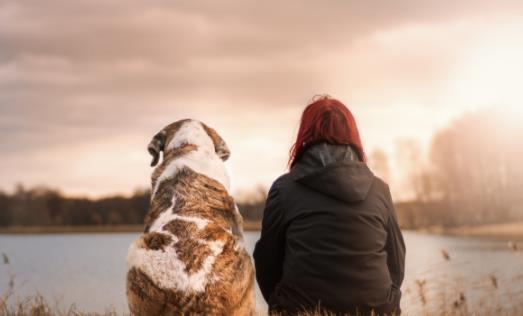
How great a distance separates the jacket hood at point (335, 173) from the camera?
17.7 ft

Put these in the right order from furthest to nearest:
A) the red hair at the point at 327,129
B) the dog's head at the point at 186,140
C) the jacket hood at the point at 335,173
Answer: the dog's head at the point at 186,140 → the red hair at the point at 327,129 → the jacket hood at the point at 335,173

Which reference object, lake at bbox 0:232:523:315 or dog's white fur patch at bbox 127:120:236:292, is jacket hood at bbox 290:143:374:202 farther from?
lake at bbox 0:232:523:315

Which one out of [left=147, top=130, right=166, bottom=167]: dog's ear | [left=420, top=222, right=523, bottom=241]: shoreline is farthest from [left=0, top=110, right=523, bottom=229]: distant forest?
[left=147, top=130, right=166, bottom=167]: dog's ear

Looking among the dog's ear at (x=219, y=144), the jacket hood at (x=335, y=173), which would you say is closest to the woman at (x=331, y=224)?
the jacket hood at (x=335, y=173)

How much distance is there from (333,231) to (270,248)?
0.77 meters

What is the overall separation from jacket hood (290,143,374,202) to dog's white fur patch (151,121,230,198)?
114 cm

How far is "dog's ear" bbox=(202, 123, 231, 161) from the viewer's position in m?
7.25

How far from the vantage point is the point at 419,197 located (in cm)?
4912

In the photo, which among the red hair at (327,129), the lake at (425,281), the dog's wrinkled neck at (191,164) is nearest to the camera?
the red hair at (327,129)

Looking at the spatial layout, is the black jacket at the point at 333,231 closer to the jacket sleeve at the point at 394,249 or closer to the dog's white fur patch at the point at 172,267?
the jacket sleeve at the point at 394,249

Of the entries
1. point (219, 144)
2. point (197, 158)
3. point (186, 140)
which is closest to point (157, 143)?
point (186, 140)

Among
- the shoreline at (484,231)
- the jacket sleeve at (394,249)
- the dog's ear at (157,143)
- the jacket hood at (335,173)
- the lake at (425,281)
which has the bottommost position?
the shoreline at (484,231)

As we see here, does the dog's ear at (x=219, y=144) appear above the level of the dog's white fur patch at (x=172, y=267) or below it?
above

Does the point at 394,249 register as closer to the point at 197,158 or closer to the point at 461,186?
the point at 197,158
